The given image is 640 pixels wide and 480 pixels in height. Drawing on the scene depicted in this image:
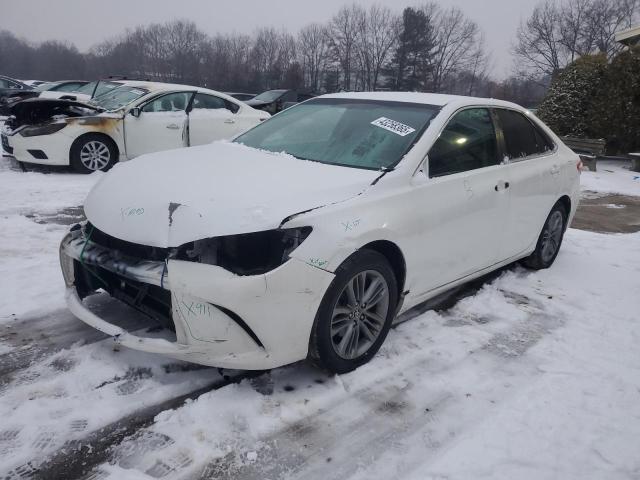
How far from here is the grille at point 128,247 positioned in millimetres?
2564

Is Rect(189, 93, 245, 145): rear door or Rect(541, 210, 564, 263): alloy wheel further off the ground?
Rect(189, 93, 245, 145): rear door

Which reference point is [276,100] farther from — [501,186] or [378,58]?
[378,58]

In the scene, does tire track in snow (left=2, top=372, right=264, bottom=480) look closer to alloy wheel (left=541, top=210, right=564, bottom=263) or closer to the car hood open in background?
alloy wheel (left=541, top=210, right=564, bottom=263)

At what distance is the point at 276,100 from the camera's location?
18047mm

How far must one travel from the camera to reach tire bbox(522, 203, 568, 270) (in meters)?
4.87

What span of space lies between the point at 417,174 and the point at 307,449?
5.67 ft

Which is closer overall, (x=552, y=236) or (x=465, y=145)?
(x=465, y=145)

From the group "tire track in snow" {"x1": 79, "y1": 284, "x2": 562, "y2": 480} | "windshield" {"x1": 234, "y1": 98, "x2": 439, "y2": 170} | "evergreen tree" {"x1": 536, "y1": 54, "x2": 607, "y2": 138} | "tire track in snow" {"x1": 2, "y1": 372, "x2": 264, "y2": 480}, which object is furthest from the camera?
"evergreen tree" {"x1": 536, "y1": 54, "x2": 607, "y2": 138}

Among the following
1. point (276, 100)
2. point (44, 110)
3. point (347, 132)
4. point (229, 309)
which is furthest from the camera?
point (276, 100)

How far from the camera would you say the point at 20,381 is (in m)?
2.69

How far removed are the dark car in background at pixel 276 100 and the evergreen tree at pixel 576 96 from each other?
848 centimetres

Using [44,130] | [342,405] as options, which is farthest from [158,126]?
[342,405]

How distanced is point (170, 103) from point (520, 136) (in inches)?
242

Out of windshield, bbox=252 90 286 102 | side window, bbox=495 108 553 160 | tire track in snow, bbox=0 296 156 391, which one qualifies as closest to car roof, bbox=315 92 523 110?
side window, bbox=495 108 553 160
